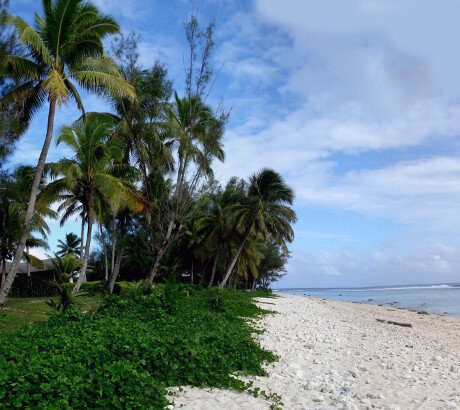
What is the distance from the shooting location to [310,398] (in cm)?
451

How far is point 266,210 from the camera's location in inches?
950

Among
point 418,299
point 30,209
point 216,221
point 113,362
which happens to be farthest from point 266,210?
point 418,299

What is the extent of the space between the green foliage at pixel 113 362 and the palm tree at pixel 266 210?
16473 millimetres

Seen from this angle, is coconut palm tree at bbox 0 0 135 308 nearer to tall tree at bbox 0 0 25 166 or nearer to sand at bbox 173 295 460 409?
tall tree at bbox 0 0 25 166

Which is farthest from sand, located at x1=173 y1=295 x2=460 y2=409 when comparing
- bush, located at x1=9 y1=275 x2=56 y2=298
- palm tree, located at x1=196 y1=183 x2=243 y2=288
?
bush, located at x1=9 y1=275 x2=56 y2=298

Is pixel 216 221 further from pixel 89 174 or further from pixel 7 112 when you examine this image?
pixel 7 112

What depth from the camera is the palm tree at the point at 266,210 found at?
2345cm

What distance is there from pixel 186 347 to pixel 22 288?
72.5ft

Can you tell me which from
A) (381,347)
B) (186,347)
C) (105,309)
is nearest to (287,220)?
(381,347)

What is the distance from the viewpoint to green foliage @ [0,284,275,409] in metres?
3.38

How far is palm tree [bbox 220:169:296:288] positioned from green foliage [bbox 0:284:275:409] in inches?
649

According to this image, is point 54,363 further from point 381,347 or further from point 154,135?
point 154,135

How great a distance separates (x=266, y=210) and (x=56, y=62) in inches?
626

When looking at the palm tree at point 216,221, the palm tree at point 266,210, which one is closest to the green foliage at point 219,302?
Result: the palm tree at point 266,210
